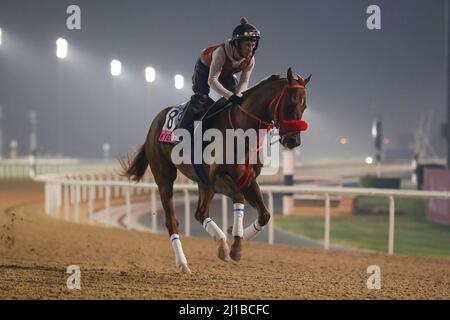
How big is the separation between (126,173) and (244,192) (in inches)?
71.3

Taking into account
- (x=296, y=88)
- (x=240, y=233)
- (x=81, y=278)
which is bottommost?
(x=81, y=278)

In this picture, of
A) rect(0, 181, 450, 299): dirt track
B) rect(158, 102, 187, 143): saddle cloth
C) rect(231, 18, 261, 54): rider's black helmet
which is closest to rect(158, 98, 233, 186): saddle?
rect(158, 102, 187, 143): saddle cloth

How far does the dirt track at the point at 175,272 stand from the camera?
4.56 m

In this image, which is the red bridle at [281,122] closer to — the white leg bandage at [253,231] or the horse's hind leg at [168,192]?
the white leg bandage at [253,231]

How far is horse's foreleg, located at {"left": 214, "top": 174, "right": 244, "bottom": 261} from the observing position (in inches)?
180

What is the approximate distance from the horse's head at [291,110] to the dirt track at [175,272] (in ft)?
3.79

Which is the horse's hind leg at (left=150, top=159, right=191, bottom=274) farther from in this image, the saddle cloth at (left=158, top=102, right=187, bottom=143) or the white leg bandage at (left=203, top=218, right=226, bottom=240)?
the white leg bandage at (left=203, top=218, right=226, bottom=240)

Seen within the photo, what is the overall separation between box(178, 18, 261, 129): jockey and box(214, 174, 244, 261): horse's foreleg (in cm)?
65

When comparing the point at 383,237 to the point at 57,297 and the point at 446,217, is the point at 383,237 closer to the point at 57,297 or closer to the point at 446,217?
the point at 446,217

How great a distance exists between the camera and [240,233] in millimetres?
4625

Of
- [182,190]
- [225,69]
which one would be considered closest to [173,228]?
[225,69]

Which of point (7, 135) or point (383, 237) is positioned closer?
point (383, 237)

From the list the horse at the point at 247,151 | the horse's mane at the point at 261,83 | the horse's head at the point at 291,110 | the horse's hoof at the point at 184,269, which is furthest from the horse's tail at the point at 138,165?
the horse's head at the point at 291,110

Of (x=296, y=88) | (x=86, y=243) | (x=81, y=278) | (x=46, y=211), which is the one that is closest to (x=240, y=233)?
(x=296, y=88)
